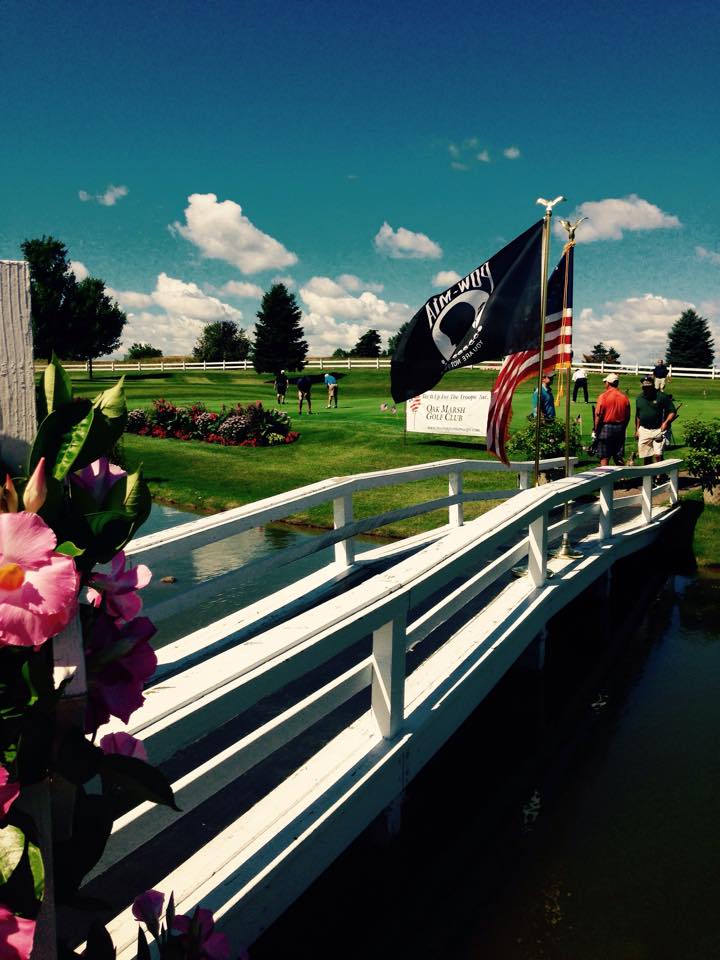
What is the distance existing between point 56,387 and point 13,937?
890 mm

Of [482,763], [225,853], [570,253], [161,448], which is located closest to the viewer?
[225,853]

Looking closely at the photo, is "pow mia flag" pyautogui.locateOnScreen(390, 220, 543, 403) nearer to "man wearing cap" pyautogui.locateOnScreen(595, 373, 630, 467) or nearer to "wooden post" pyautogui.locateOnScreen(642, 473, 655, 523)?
"wooden post" pyautogui.locateOnScreen(642, 473, 655, 523)

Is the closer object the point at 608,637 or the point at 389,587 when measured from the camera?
the point at 389,587

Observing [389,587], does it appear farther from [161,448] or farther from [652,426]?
[161,448]

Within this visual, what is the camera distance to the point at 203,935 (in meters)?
1.58

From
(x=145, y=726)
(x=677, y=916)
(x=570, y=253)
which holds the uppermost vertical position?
(x=570, y=253)

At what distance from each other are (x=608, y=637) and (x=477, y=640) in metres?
3.05

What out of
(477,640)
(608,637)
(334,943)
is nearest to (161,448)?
(608,637)

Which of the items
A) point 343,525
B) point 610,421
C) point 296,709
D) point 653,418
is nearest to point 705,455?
point 653,418

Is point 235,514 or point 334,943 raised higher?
point 235,514

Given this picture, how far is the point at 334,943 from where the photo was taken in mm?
3170

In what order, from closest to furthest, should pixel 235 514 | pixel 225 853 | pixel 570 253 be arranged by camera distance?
1. pixel 225 853
2. pixel 235 514
3. pixel 570 253

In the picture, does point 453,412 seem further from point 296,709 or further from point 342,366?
point 342,366

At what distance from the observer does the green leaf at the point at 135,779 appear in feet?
4.33
